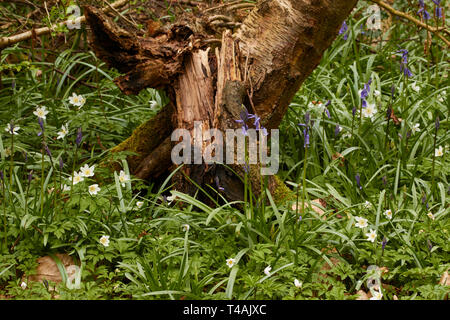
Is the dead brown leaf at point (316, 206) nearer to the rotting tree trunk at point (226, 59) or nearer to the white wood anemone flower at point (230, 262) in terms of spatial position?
the rotting tree trunk at point (226, 59)

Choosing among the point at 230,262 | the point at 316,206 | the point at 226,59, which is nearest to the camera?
the point at 230,262

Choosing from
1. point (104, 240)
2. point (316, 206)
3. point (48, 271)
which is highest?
point (316, 206)

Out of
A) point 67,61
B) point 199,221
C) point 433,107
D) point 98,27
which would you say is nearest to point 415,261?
point 199,221

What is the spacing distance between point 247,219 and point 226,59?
1023 millimetres

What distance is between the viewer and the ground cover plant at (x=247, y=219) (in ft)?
8.50

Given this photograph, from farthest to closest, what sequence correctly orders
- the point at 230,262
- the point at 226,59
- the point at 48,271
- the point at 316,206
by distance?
the point at 226,59
the point at 316,206
the point at 48,271
the point at 230,262

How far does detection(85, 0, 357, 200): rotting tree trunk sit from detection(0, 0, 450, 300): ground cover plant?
0.33 meters

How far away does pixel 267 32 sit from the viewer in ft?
11.2

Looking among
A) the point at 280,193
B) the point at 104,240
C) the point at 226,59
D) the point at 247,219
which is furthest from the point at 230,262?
the point at 226,59

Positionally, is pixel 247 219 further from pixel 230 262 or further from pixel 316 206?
pixel 316 206

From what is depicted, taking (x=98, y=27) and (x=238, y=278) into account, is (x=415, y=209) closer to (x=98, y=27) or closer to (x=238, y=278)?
(x=238, y=278)

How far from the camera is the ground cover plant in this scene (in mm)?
2590

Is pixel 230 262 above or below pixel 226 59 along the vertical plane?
below

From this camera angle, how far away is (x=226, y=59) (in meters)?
3.32
